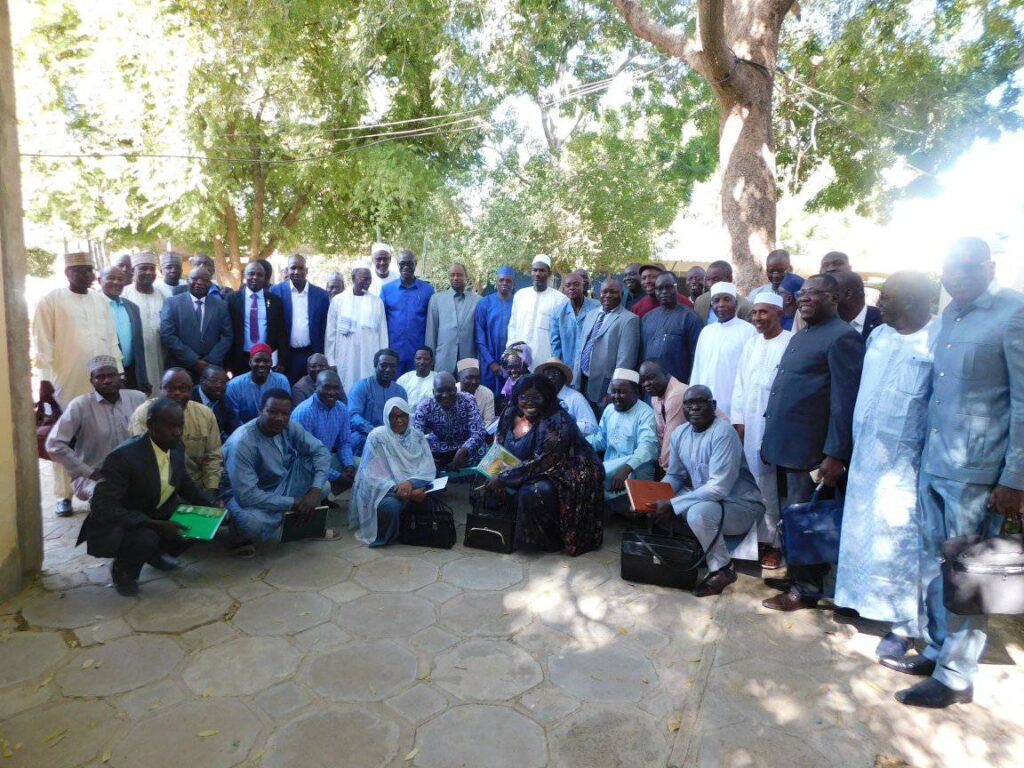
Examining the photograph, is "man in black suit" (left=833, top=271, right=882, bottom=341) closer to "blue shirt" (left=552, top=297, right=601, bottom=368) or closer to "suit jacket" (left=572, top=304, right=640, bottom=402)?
"suit jacket" (left=572, top=304, right=640, bottom=402)

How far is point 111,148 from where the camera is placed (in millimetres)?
13211

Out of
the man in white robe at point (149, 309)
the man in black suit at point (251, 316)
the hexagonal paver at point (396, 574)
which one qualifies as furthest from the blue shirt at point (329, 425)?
the man in white robe at point (149, 309)

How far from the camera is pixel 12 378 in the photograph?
4066mm

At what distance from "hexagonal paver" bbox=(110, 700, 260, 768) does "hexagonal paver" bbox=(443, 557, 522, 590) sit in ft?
5.55

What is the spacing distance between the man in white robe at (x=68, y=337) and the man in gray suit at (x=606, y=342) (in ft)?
14.1

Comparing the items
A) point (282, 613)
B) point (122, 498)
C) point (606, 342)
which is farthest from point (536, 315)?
point (122, 498)

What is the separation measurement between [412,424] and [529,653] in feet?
8.51

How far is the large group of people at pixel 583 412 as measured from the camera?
3223 mm

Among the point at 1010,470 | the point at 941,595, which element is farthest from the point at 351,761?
the point at 1010,470

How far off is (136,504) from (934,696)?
15.4ft

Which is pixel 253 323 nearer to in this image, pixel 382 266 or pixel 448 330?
pixel 382 266

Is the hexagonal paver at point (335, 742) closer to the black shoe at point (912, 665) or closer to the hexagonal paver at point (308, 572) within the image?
the hexagonal paver at point (308, 572)

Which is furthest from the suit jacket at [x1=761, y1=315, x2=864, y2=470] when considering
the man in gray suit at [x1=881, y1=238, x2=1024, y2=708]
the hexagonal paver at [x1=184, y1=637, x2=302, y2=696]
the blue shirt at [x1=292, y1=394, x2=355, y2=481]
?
the blue shirt at [x1=292, y1=394, x2=355, y2=481]

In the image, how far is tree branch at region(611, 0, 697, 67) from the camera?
24.2 ft
